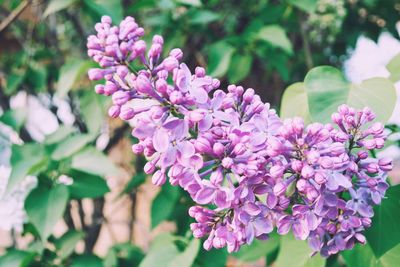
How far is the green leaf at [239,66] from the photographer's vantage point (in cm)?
157

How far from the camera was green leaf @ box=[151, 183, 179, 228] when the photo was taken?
1.33 metres

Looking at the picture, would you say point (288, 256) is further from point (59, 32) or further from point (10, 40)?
point (59, 32)

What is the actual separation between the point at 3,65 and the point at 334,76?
1701 millimetres

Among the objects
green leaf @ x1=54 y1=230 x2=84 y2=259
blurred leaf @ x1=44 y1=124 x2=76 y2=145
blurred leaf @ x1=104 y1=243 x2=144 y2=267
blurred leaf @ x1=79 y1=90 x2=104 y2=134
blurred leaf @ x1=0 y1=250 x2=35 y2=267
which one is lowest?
blurred leaf @ x1=104 y1=243 x2=144 y2=267

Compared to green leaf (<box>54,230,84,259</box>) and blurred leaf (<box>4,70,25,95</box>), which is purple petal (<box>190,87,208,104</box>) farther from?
blurred leaf (<box>4,70,25,95</box>)

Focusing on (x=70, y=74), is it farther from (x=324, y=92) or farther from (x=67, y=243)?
(x=324, y=92)

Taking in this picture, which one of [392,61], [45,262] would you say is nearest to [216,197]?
[392,61]

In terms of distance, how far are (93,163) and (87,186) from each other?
0.09 meters

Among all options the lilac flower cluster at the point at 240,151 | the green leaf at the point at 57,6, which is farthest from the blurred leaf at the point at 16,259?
the lilac flower cluster at the point at 240,151

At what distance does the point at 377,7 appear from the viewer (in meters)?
1.88

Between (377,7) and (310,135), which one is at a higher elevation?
(310,135)

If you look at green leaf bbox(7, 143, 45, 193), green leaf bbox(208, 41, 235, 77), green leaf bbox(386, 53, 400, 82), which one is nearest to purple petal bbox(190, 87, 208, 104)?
green leaf bbox(386, 53, 400, 82)

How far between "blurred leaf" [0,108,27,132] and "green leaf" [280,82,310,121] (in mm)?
862

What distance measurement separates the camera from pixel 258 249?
1.30m
